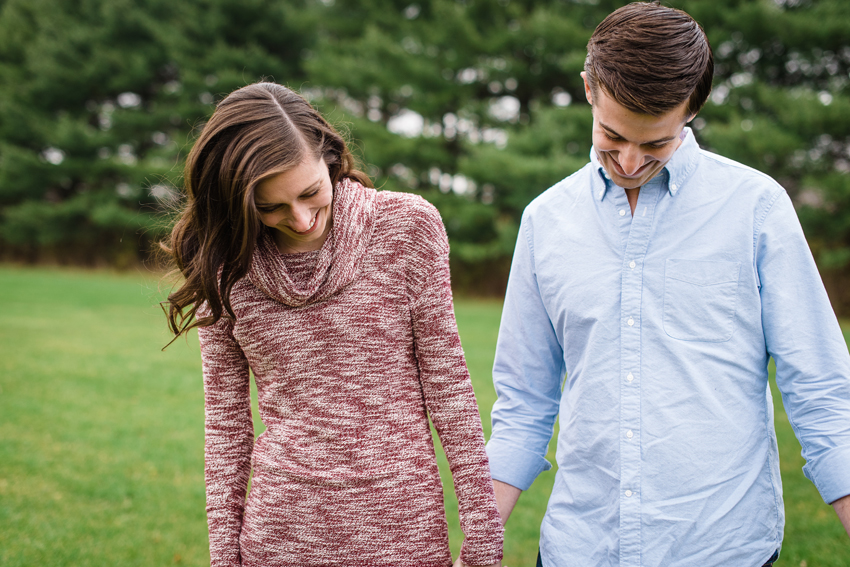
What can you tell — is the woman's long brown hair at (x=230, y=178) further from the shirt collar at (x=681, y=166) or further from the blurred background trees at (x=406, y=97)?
the blurred background trees at (x=406, y=97)

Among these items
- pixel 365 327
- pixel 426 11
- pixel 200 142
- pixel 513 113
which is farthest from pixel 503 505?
pixel 426 11

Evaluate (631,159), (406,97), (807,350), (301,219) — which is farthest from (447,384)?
(406,97)

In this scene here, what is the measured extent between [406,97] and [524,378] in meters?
17.6

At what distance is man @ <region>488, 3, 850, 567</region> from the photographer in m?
1.45

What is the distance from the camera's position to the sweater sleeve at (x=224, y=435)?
5.44 ft

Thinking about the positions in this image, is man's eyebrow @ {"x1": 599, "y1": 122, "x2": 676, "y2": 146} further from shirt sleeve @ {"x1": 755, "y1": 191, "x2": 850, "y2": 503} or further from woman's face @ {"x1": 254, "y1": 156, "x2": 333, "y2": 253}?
woman's face @ {"x1": 254, "y1": 156, "x2": 333, "y2": 253}

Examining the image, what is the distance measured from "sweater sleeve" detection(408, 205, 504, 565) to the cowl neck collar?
0.43 ft

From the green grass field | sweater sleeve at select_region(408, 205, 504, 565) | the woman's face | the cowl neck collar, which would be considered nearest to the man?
sweater sleeve at select_region(408, 205, 504, 565)

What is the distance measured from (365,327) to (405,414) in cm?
23

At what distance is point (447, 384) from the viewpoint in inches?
63.4

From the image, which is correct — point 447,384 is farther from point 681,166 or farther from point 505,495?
point 681,166

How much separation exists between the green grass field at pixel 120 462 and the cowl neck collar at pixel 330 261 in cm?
28

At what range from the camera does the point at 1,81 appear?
2350cm

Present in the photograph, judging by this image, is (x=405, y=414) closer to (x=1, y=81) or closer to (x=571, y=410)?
(x=571, y=410)
